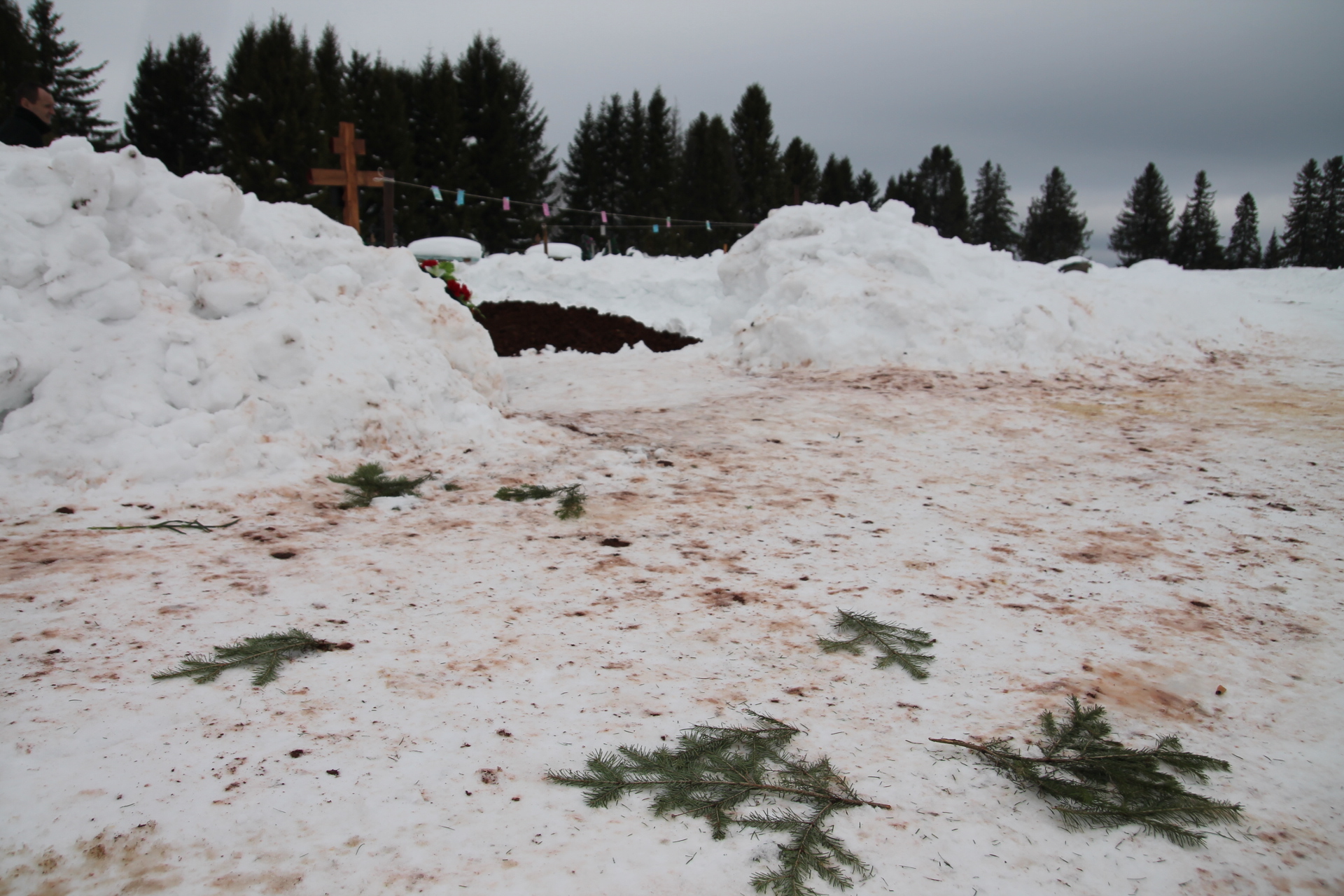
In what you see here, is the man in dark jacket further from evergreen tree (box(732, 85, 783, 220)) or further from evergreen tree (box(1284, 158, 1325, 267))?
evergreen tree (box(1284, 158, 1325, 267))

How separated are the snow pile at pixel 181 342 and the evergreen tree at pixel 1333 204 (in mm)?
53248

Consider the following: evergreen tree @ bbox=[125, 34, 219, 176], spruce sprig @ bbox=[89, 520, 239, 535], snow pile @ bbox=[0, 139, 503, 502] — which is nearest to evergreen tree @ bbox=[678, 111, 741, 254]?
evergreen tree @ bbox=[125, 34, 219, 176]

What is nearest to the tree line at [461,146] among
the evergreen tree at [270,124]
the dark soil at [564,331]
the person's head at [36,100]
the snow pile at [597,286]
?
the evergreen tree at [270,124]

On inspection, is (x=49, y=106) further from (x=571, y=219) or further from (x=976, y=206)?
(x=976, y=206)

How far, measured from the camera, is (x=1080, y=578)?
11.3 feet

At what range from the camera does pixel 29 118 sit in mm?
5754

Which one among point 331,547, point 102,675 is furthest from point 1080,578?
point 102,675

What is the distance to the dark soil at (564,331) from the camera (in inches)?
444

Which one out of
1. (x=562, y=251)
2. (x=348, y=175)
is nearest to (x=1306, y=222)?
(x=562, y=251)

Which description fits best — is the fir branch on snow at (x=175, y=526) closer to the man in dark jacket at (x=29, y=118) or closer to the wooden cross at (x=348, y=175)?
the man in dark jacket at (x=29, y=118)

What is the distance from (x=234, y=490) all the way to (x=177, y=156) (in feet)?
115

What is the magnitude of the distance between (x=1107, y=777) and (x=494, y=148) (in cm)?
3712

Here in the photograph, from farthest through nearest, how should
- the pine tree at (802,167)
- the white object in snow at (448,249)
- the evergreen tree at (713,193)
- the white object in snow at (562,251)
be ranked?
the pine tree at (802,167), the evergreen tree at (713,193), the white object in snow at (562,251), the white object in snow at (448,249)

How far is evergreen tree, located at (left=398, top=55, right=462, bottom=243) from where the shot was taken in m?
32.8
